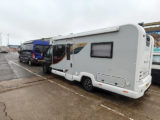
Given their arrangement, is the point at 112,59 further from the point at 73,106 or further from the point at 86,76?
the point at 73,106

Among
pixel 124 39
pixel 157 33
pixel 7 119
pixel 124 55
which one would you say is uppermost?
pixel 157 33

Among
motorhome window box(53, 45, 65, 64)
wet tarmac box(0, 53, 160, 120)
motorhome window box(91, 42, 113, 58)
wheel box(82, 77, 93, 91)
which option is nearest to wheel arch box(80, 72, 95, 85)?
wheel box(82, 77, 93, 91)

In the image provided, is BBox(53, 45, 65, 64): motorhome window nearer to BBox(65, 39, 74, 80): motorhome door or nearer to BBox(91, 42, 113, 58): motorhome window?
BBox(65, 39, 74, 80): motorhome door

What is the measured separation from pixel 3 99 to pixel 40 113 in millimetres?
1837

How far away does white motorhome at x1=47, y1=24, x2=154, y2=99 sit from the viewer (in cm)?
308

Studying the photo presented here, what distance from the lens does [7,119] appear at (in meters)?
2.60

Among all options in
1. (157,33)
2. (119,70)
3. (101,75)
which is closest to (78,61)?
(101,75)

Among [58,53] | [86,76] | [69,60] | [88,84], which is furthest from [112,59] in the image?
[58,53]

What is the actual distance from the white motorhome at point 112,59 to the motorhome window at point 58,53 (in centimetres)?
21

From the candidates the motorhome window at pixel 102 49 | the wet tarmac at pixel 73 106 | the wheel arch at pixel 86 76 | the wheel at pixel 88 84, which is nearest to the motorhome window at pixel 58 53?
the wheel arch at pixel 86 76

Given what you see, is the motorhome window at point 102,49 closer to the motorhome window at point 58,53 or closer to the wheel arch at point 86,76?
the wheel arch at point 86,76

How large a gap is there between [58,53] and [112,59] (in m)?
3.47

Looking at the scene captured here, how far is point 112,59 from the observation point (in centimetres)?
359

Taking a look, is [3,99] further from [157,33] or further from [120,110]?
[157,33]
